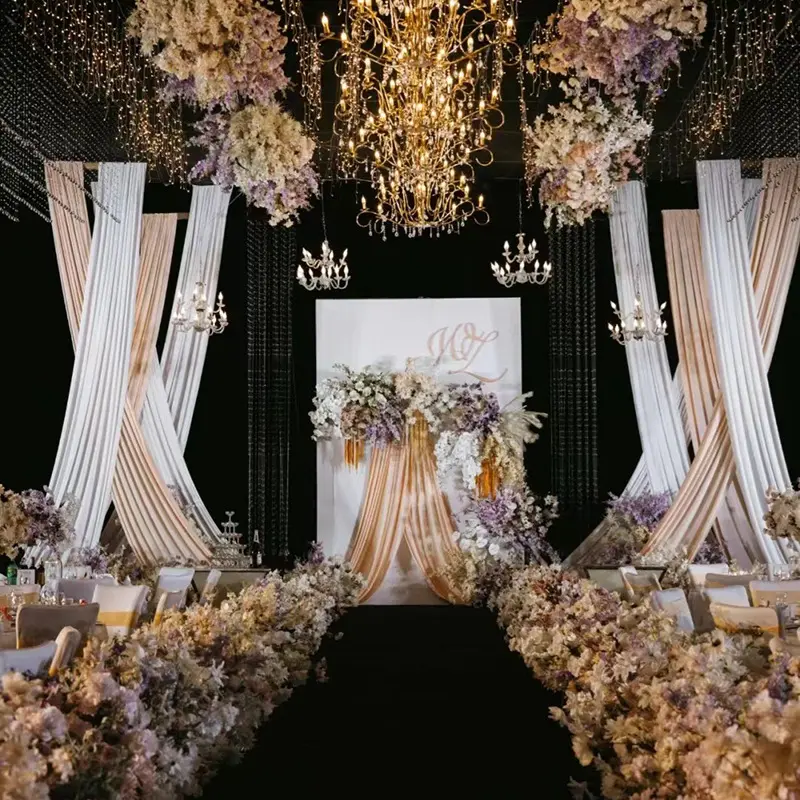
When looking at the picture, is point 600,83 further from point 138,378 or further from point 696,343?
point 138,378

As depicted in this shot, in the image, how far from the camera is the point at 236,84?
24.7 ft

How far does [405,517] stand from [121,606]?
5709 mm

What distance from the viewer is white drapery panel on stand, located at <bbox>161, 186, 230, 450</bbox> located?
487 inches

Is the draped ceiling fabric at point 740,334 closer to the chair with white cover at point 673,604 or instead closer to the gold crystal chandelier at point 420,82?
the gold crystal chandelier at point 420,82

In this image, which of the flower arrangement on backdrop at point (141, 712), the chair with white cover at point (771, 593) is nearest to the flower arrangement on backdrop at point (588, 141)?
the chair with white cover at point (771, 593)

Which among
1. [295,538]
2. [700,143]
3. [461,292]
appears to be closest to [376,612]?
[295,538]

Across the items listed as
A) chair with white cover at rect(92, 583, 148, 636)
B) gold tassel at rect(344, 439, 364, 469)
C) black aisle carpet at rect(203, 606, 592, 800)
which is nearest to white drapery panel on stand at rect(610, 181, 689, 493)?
gold tassel at rect(344, 439, 364, 469)

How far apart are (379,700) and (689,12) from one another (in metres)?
4.61

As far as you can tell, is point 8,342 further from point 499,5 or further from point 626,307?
point 499,5

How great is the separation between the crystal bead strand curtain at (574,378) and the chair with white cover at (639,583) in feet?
11.9

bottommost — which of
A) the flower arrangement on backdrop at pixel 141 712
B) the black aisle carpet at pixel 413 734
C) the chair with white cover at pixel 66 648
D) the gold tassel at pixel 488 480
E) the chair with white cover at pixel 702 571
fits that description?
the black aisle carpet at pixel 413 734

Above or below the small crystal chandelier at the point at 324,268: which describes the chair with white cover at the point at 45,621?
below

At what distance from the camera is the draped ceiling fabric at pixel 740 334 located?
36.9ft

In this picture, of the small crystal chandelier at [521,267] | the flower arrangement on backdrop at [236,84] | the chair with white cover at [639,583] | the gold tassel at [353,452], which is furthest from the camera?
the gold tassel at [353,452]
